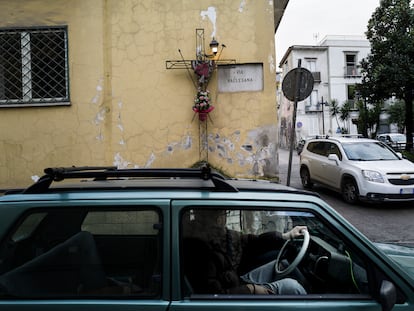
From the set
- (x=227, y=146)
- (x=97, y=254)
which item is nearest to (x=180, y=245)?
(x=97, y=254)

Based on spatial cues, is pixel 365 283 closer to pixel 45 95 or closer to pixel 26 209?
pixel 26 209

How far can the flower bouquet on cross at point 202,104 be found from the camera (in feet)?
22.3

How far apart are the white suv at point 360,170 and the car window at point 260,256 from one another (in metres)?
6.67

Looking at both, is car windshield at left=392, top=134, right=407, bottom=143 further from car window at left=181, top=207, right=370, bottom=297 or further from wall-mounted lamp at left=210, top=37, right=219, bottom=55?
car window at left=181, top=207, right=370, bottom=297

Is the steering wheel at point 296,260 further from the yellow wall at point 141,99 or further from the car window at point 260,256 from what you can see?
the yellow wall at point 141,99

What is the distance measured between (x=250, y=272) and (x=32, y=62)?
6593 millimetres

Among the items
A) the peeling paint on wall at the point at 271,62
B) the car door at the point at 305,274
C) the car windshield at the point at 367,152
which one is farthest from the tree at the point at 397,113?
the car door at the point at 305,274

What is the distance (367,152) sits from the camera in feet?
30.7

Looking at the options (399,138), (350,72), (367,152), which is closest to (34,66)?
(367,152)

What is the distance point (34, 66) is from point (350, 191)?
753cm

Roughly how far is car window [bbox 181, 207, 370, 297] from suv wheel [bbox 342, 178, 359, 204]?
22.6 feet

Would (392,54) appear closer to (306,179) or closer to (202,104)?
(306,179)

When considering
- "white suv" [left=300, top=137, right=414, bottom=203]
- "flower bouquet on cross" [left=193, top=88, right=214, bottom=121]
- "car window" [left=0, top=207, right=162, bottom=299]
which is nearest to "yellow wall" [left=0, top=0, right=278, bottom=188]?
"flower bouquet on cross" [left=193, top=88, right=214, bottom=121]

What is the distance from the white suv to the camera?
807 centimetres
